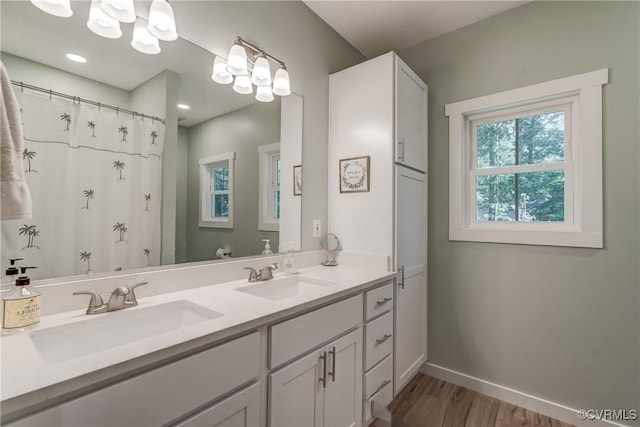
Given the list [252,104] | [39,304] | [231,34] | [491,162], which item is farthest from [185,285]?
[491,162]

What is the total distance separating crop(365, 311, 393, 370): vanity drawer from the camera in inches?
59.2

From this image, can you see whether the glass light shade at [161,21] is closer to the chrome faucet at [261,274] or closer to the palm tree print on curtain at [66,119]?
the palm tree print on curtain at [66,119]

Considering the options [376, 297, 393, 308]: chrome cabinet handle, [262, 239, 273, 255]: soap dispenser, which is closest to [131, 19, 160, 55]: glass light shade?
[262, 239, 273, 255]: soap dispenser

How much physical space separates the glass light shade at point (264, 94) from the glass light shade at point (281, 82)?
0.04m

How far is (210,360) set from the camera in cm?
81

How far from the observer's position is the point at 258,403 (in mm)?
934

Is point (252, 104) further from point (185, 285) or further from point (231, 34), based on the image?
point (185, 285)

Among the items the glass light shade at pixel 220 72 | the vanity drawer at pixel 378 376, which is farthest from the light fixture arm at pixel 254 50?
the vanity drawer at pixel 378 376

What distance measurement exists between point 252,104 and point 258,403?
1461mm

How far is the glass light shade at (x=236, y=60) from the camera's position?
143 centimetres

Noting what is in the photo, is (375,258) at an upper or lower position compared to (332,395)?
upper

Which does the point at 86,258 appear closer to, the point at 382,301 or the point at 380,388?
the point at 382,301

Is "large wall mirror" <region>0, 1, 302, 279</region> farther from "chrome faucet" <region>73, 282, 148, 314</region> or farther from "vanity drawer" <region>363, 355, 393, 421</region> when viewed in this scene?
"vanity drawer" <region>363, 355, 393, 421</region>

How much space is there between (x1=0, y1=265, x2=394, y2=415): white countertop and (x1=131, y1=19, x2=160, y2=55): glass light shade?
102 cm
